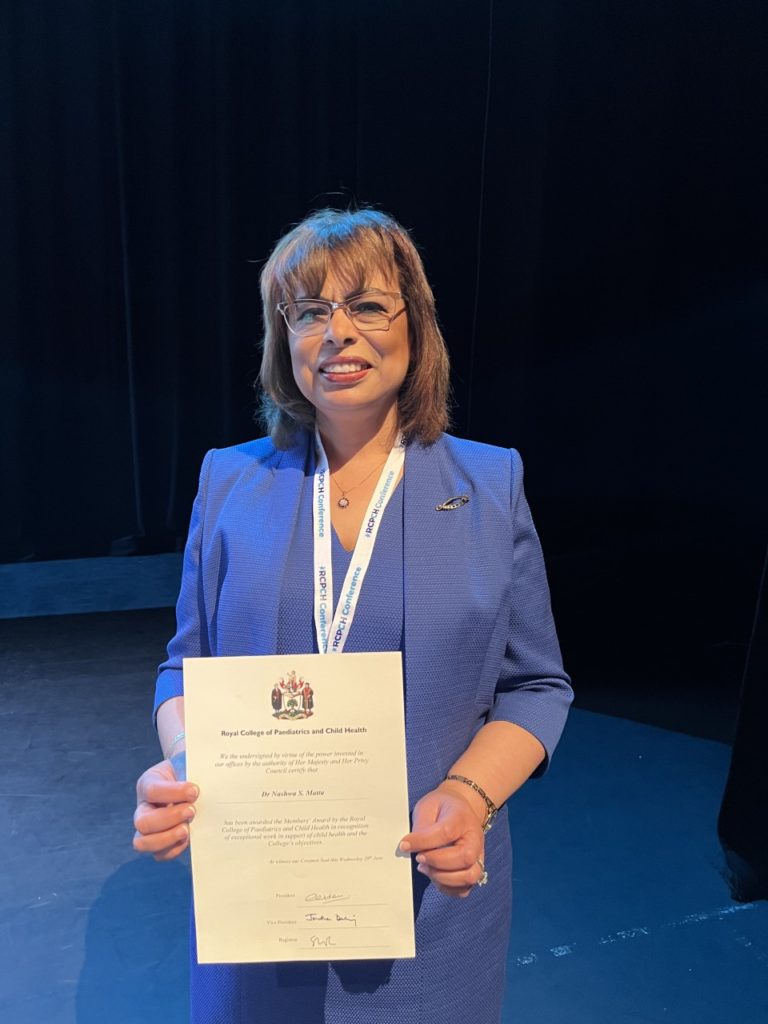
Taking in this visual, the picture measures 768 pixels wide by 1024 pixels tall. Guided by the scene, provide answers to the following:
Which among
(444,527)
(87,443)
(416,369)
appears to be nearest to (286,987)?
(444,527)

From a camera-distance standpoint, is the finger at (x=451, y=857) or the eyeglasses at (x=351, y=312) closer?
the finger at (x=451, y=857)

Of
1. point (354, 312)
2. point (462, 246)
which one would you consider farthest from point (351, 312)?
point (462, 246)

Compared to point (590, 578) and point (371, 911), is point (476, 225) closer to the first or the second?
point (590, 578)

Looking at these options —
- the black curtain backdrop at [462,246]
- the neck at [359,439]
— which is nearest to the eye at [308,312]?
the neck at [359,439]

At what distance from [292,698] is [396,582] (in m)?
0.22

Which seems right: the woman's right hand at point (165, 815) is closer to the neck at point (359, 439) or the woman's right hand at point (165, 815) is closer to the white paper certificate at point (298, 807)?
the white paper certificate at point (298, 807)

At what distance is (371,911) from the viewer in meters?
0.88

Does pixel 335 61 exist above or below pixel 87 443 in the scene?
above

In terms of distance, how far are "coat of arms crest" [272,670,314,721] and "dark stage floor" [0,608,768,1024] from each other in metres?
1.52

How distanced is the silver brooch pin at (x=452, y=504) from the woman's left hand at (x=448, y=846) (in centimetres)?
35

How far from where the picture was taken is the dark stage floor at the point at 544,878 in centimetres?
204

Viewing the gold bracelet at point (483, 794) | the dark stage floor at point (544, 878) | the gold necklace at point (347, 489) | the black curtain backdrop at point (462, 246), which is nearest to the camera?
the gold bracelet at point (483, 794)

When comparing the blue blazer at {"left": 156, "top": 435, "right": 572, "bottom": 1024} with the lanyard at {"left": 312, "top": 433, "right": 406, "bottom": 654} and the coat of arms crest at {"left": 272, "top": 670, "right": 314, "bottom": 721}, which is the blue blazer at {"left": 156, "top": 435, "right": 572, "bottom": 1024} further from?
the coat of arms crest at {"left": 272, "top": 670, "right": 314, "bottom": 721}

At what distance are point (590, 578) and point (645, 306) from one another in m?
1.25
